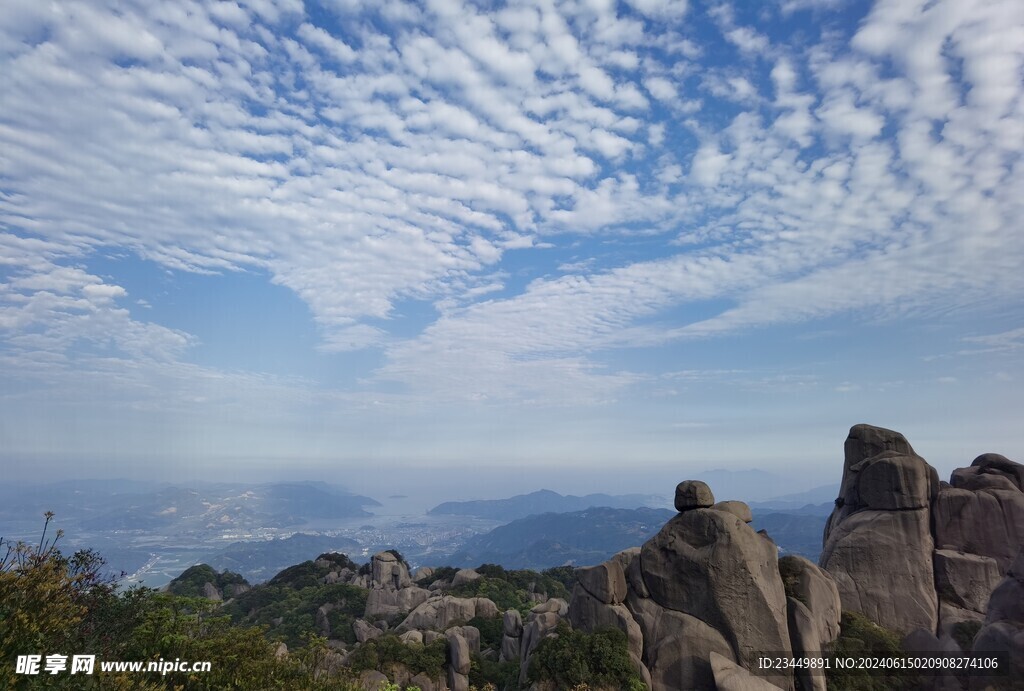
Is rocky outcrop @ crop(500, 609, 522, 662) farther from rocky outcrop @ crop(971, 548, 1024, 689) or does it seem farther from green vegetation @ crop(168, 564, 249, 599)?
green vegetation @ crop(168, 564, 249, 599)

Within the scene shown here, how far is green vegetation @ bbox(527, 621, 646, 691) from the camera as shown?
25.0 m

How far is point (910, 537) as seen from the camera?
31328 millimetres

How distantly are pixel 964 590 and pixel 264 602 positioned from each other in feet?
250

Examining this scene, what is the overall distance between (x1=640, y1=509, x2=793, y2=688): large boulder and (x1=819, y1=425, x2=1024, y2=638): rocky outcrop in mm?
9379

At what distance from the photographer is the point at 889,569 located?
31000 millimetres

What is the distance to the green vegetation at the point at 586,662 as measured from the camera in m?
25.0

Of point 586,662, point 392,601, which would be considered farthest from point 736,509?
Result: point 392,601

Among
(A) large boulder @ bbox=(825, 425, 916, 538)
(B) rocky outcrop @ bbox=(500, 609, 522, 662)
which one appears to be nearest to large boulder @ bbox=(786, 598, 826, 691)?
(A) large boulder @ bbox=(825, 425, 916, 538)

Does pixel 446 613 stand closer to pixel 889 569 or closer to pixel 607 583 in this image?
pixel 607 583

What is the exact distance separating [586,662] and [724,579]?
804cm

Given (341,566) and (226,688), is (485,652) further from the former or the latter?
(341,566)

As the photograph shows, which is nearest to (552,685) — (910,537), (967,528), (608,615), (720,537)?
(608,615)

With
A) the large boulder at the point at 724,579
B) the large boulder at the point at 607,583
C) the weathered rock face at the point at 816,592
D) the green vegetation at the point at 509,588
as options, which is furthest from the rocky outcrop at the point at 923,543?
the green vegetation at the point at 509,588

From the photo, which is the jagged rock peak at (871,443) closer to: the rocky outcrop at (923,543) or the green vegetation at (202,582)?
the rocky outcrop at (923,543)
